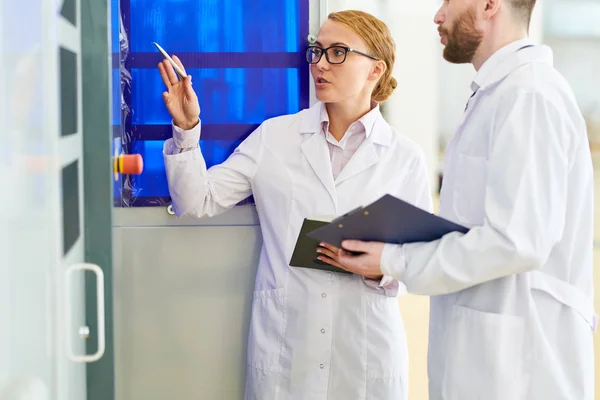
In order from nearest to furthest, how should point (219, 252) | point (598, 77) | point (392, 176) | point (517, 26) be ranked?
point (517, 26)
point (392, 176)
point (219, 252)
point (598, 77)

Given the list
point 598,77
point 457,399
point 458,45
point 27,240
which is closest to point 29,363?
point 27,240

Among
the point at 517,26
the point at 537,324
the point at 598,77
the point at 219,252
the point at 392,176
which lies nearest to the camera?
the point at 537,324

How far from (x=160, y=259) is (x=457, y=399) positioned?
98 centimetres

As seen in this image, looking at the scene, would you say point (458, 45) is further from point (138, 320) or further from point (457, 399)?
point (138, 320)

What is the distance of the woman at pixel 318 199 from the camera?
79.1 inches

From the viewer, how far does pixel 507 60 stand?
161 centimetres

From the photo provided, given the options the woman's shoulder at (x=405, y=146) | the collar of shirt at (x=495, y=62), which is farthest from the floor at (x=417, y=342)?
the collar of shirt at (x=495, y=62)

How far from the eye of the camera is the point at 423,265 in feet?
5.08

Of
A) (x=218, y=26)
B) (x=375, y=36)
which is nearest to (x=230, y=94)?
(x=218, y=26)

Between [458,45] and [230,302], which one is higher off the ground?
[458,45]

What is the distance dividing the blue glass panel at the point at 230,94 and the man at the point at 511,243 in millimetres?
633

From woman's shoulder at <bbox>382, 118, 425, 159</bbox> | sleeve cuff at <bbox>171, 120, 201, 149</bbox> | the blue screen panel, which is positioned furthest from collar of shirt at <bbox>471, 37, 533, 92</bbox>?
sleeve cuff at <bbox>171, 120, 201, 149</bbox>

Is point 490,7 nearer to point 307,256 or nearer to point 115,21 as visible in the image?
point 307,256

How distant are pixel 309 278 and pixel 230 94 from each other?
1.91 ft
